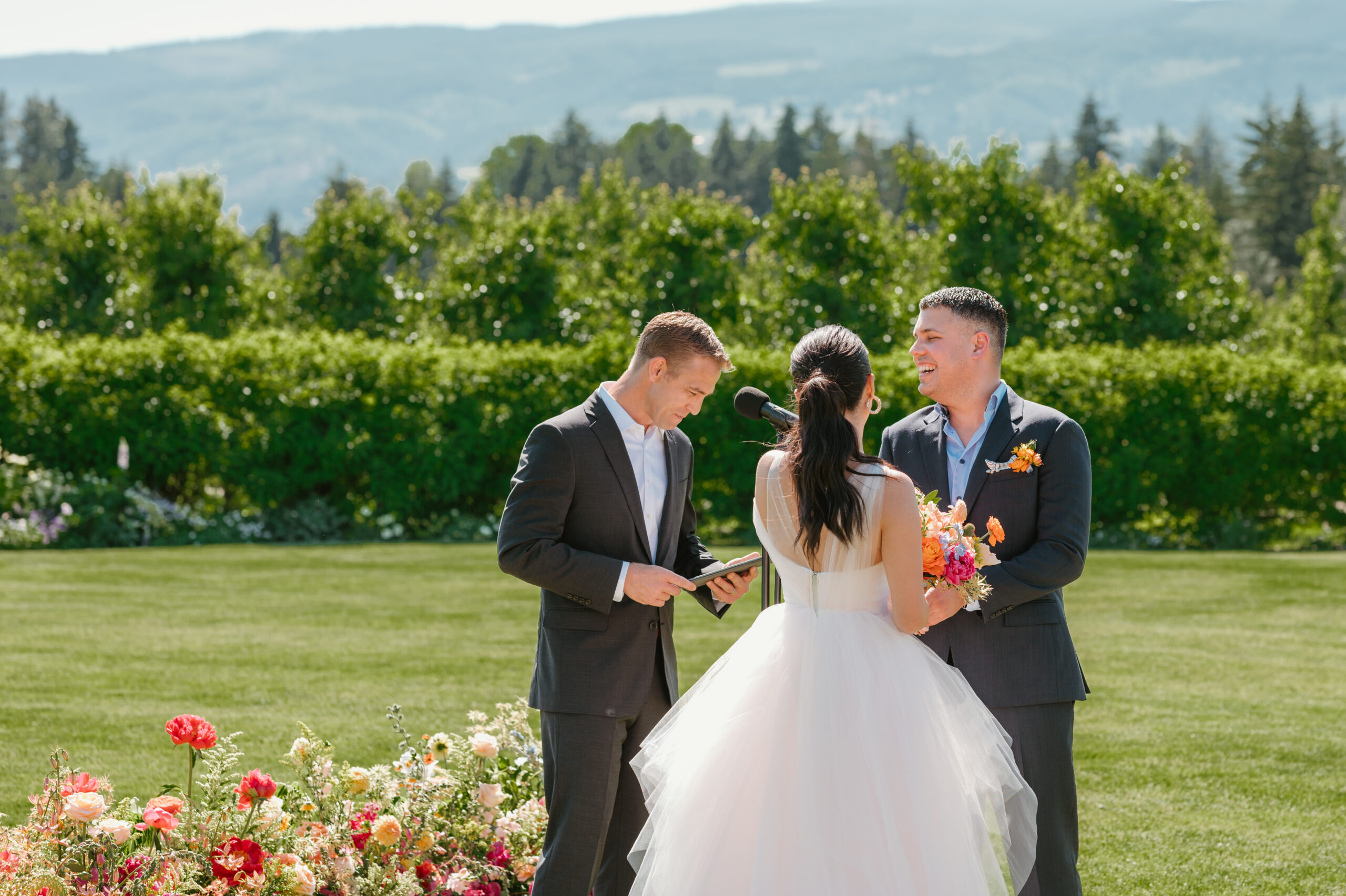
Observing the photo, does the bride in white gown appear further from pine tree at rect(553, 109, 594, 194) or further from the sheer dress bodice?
pine tree at rect(553, 109, 594, 194)

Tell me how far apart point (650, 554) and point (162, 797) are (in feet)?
5.96

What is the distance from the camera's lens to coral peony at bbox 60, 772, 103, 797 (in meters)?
3.92

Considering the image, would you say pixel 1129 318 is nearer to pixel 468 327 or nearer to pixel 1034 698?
pixel 468 327

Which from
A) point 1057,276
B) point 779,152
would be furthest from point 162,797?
point 779,152

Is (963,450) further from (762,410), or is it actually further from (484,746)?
(484,746)

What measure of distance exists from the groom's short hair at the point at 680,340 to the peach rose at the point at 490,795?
6.13 feet

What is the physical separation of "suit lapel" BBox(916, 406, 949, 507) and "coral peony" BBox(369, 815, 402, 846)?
7.40 ft

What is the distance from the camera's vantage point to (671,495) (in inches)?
165

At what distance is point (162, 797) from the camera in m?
4.01

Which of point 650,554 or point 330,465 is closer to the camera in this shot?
point 650,554

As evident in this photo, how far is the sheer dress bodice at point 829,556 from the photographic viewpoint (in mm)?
3580

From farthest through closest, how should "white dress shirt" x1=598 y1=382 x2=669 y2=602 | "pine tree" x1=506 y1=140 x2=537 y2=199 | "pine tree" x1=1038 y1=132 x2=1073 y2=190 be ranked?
"pine tree" x1=506 y1=140 x2=537 y2=199 → "pine tree" x1=1038 y1=132 x2=1073 y2=190 → "white dress shirt" x1=598 y1=382 x2=669 y2=602

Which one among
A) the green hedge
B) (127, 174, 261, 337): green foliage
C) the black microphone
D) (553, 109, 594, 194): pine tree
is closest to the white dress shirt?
the black microphone

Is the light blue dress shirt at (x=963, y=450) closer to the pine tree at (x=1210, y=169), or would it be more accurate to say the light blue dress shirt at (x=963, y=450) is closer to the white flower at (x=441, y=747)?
the white flower at (x=441, y=747)
